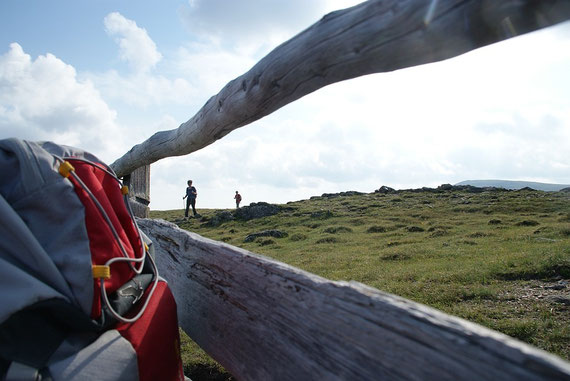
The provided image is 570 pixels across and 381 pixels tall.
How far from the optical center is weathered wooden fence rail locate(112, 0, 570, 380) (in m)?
1.10

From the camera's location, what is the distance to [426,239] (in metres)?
13.6

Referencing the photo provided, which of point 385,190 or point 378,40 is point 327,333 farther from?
point 385,190

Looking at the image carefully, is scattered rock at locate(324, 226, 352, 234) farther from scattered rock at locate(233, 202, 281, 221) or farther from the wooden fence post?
the wooden fence post

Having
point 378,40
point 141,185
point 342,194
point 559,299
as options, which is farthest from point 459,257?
point 342,194

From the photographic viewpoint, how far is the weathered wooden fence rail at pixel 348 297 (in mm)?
1103

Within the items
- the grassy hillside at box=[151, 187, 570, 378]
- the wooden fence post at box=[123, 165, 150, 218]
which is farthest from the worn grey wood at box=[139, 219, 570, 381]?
the grassy hillside at box=[151, 187, 570, 378]

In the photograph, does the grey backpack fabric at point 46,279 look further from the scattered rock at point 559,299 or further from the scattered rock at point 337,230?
the scattered rock at point 337,230

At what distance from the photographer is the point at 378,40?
1.44m

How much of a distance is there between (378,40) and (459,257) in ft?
31.0

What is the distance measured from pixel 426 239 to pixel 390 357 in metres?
13.2

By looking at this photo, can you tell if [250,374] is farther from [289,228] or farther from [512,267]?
[289,228]

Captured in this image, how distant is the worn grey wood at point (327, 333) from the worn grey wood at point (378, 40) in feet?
2.63

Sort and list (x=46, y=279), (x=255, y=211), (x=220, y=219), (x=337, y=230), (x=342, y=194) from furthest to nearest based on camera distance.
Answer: (x=342, y=194) → (x=255, y=211) → (x=220, y=219) → (x=337, y=230) → (x=46, y=279)

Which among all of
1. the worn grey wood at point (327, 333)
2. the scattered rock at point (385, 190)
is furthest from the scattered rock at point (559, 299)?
the scattered rock at point (385, 190)
